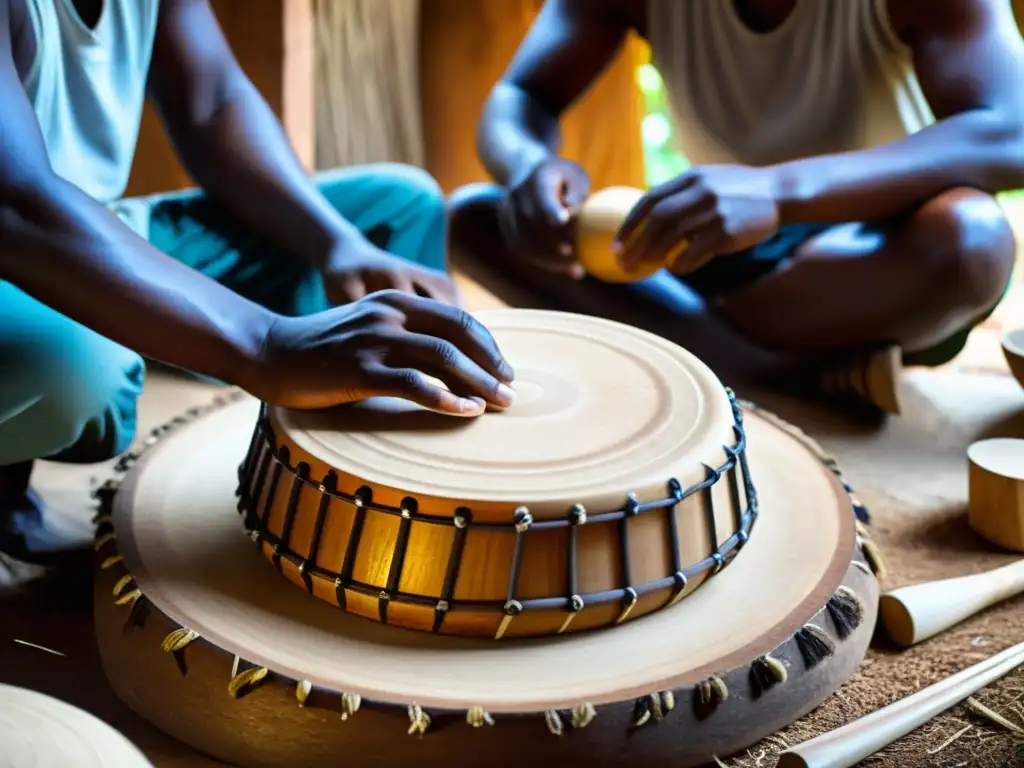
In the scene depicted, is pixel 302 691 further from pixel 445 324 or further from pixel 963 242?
pixel 963 242

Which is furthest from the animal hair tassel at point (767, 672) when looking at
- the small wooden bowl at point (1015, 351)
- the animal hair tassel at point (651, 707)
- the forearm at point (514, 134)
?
the forearm at point (514, 134)

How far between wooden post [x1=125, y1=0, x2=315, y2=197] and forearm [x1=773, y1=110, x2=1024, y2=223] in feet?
4.35

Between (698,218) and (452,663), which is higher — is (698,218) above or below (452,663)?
above

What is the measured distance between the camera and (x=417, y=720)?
1.03 m


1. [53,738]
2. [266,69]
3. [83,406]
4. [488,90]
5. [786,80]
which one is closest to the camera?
[53,738]

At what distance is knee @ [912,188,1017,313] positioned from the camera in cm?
185

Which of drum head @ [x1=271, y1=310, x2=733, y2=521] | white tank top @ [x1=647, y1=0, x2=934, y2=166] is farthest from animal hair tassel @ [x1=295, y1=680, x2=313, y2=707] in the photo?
white tank top @ [x1=647, y1=0, x2=934, y2=166]

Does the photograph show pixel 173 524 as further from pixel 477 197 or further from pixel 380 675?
pixel 477 197

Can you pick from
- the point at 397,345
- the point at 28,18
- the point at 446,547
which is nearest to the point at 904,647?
the point at 446,547

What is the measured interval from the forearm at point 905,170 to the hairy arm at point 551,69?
62 centimetres

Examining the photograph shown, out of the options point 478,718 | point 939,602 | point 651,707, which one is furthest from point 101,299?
point 939,602

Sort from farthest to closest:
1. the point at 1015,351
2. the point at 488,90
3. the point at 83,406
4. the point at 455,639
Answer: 1. the point at 488,90
2. the point at 1015,351
3. the point at 83,406
4. the point at 455,639

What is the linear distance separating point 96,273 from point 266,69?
1598 mm

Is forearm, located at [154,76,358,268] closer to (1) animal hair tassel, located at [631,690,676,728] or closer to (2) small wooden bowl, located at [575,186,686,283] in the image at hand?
(2) small wooden bowl, located at [575,186,686,283]
